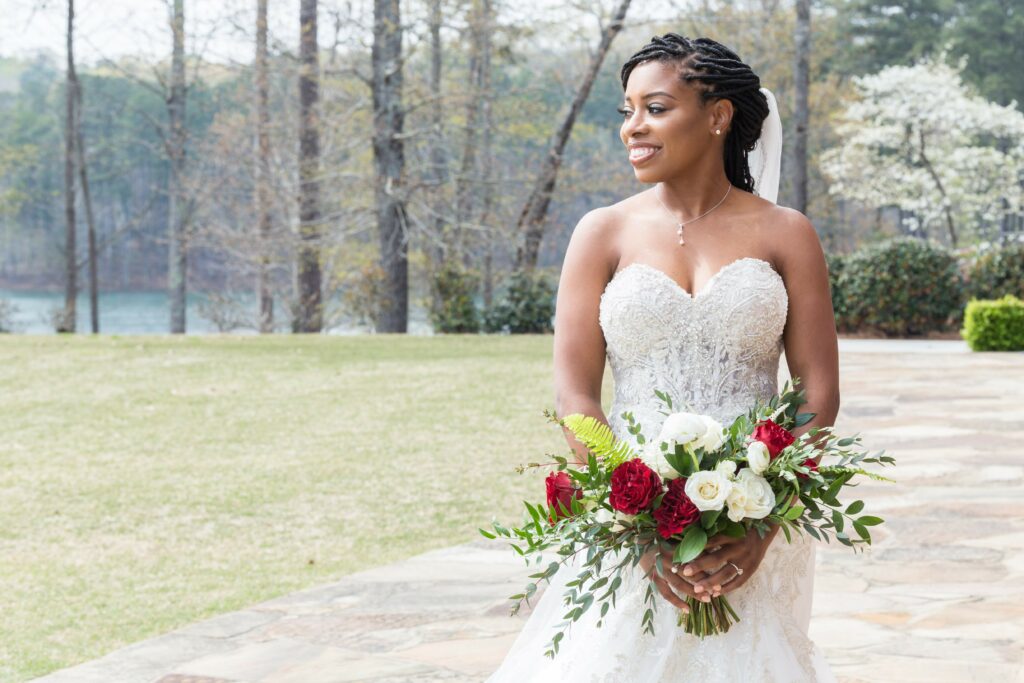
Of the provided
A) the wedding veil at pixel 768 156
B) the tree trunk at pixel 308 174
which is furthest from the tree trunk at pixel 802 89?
the wedding veil at pixel 768 156

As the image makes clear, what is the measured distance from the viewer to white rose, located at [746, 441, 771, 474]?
233 centimetres

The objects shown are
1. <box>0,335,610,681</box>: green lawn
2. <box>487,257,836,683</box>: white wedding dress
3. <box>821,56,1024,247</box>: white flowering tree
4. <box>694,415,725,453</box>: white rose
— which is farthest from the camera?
<box>821,56,1024,247</box>: white flowering tree

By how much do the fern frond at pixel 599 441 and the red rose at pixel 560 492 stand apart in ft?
0.37

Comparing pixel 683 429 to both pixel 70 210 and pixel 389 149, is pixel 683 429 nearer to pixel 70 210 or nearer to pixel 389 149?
pixel 389 149

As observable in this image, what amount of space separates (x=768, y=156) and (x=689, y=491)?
0.97m

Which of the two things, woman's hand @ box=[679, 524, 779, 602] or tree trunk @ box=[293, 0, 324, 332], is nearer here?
woman's hand @ box=[679, 524, 779, 602]

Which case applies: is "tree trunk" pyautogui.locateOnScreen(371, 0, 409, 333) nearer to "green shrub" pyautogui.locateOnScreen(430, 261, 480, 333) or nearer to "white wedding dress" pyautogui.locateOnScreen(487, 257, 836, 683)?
"green shrub" pyautogui.locateOnScreen(430, 261, 480, 333)

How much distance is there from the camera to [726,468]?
2.34 metres

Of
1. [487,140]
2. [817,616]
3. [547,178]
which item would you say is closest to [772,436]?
[817,616]

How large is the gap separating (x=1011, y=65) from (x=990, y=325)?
22.6 metres

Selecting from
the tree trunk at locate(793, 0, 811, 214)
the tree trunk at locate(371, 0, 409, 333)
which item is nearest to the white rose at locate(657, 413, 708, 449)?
the tree trunk at locate(371, 0, 409, 333)

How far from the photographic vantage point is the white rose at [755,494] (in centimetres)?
232

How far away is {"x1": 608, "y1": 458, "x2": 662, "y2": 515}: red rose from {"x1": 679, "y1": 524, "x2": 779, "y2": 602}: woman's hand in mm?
159

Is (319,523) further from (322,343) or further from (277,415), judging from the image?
(322,343)
